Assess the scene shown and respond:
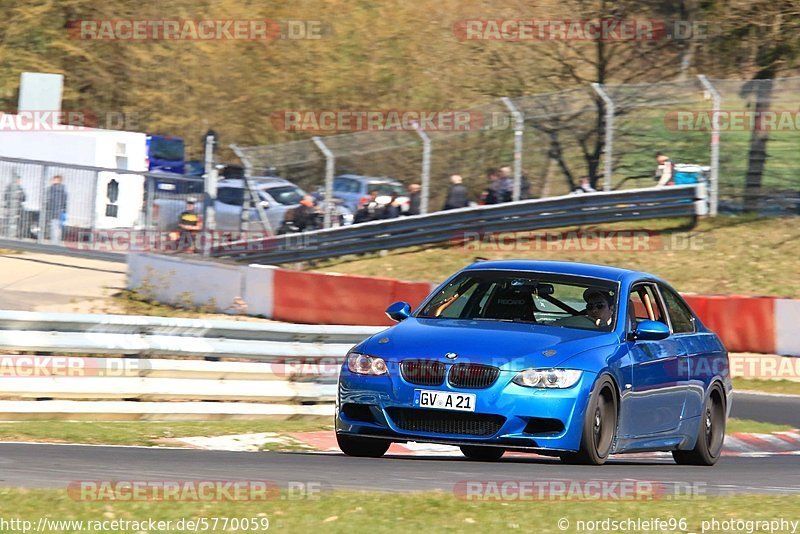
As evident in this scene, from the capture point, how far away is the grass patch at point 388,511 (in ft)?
19.6

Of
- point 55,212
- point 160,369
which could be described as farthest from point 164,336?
point 55,212

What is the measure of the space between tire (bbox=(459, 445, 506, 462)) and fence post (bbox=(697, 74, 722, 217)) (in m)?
15.6

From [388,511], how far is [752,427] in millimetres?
8217

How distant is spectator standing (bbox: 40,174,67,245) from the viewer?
79.8 feet

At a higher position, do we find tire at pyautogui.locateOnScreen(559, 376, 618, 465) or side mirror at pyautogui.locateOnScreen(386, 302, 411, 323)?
side mirror at pyautogui.locateOnScreen(386, 302, 411, 323)

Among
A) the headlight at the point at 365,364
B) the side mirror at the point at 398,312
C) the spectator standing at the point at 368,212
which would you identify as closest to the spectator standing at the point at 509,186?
the spectator standing at the point at 368,212

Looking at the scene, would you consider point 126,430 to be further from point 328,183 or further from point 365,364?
point 328,183

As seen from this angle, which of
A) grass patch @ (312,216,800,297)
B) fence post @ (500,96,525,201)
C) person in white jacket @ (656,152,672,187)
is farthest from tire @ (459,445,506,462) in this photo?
person in white jacket @ (656,152,672,187)

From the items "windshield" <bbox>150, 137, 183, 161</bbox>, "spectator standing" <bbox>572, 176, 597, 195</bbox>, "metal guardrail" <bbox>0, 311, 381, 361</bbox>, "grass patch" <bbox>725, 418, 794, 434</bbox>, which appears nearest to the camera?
"metal guardrail" <bbox>0, 311, 381, 361</bbox>

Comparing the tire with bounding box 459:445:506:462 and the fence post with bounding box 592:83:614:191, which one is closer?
the tire with bounding box 459:445:506:462

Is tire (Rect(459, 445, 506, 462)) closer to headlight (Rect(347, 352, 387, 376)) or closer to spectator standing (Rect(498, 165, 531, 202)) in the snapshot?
headlight (Rect(347, 352, 387, 376))

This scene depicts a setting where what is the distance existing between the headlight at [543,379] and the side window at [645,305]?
4.35 ft

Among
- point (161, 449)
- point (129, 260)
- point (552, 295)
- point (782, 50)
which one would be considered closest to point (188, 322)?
point (161, 449)

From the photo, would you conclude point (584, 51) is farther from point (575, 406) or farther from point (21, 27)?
point (575, 406)
